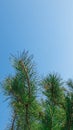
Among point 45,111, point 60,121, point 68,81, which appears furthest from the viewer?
point 68,81

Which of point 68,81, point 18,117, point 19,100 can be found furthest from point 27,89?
point 68,81

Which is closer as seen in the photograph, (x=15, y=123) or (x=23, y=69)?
(x=23, y=69)

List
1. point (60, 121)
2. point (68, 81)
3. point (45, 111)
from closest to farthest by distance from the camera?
point (45, 111), point (60, 121), point (68, 81)

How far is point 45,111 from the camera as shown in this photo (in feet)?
7.36

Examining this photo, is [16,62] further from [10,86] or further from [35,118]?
[35,118]

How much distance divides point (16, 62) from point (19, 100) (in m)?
0.25

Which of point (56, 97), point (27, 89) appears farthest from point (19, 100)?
point (56, 97)

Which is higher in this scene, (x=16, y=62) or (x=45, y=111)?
(x=16, y=62)

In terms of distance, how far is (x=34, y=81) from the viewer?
2379mm

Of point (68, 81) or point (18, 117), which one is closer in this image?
point (18, 117)

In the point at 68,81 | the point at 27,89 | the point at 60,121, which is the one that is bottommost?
the point at 60,121

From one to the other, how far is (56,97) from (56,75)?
163 mm

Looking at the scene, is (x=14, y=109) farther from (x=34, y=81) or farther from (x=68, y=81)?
(x=68, y=81)

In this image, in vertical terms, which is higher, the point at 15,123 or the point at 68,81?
the point at 68,81
